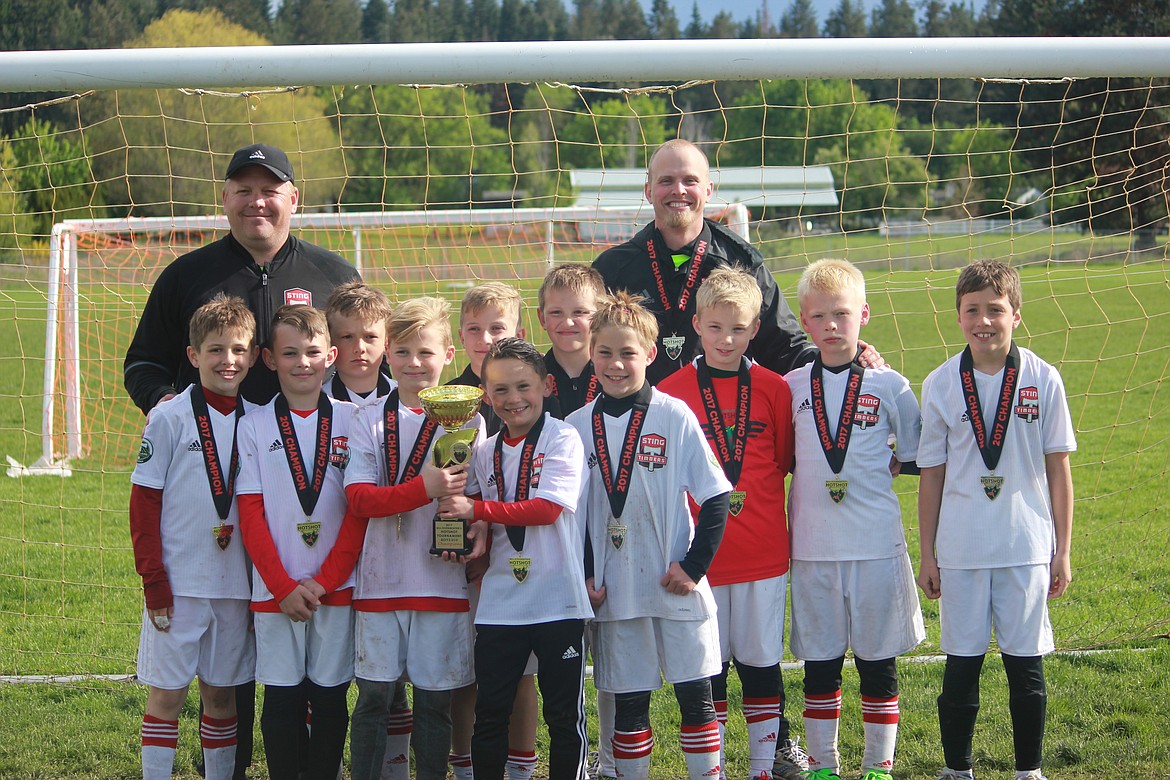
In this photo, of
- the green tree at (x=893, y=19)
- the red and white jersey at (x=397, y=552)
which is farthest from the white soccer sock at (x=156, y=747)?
the green tree at (x=893, y=19)

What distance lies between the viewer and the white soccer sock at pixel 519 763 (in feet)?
11.8

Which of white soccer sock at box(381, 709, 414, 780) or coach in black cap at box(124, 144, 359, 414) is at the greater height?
coach in black cap at box(124, 144, 359, 414)

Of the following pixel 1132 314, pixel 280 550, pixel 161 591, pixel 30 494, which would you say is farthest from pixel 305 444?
pixel 1132 314

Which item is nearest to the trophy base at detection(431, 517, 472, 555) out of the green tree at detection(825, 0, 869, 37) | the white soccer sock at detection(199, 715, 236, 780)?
the white soccer sock at detection(199, 715, 236, 780)

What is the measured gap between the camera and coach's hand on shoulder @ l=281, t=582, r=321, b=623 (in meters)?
3.40

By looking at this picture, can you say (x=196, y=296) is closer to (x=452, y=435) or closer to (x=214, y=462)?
(x=214, y=462)

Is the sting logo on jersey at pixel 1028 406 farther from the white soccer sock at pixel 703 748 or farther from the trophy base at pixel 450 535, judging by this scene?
the trophy base at pixel 450 535

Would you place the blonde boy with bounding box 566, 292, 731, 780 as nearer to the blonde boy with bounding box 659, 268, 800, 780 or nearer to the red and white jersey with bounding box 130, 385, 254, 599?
the blonde boy with bounding box 659, 268, 800, 780

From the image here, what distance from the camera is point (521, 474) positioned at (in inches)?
135

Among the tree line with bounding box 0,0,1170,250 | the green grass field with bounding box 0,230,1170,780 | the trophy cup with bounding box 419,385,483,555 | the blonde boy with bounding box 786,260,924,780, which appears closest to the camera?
the trophy cup with bounding box 419,385,483,555

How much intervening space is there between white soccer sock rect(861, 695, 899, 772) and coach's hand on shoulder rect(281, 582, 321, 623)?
6.24ft

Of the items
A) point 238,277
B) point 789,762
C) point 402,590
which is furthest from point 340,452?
point 789,762

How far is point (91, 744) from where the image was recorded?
430 cm

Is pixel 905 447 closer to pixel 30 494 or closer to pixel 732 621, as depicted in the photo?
pixel 732 621
